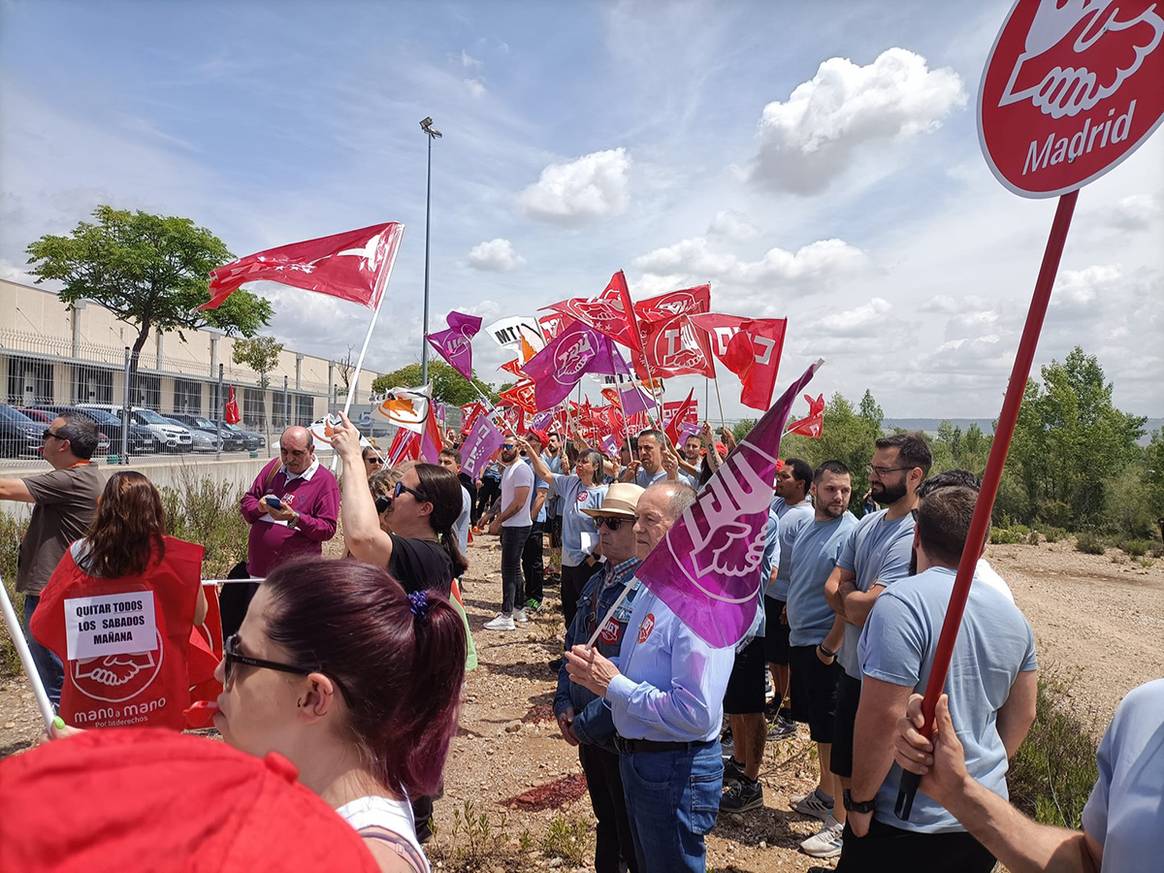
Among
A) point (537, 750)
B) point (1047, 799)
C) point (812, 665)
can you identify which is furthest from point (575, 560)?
point (1047, 799)

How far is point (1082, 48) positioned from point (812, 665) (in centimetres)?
375

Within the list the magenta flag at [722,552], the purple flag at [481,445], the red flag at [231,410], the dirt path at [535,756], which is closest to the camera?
the magenta flag at [722,552]

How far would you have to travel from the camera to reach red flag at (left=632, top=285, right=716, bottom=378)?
7465mm

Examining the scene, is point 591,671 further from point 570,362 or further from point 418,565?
point 570,362

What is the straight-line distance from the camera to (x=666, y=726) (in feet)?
8.52

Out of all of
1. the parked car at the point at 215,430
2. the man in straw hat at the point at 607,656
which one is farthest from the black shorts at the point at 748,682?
the parked car at the point at 215,430

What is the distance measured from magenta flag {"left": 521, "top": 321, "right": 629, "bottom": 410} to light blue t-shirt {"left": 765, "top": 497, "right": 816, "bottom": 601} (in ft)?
8.75

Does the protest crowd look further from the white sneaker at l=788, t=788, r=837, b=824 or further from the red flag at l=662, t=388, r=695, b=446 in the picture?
the red flag at l=662, t=388, r=695, b=446

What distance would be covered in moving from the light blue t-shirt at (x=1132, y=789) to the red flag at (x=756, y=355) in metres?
4.75

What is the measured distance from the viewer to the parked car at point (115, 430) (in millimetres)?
11640

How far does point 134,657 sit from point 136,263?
2790cm

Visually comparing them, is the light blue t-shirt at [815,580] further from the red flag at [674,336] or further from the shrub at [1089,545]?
the shrub at [1089,545]

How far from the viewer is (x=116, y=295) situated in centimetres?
2722

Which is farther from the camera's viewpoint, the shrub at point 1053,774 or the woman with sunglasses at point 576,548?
the woman with sunglasses at point 576,548
